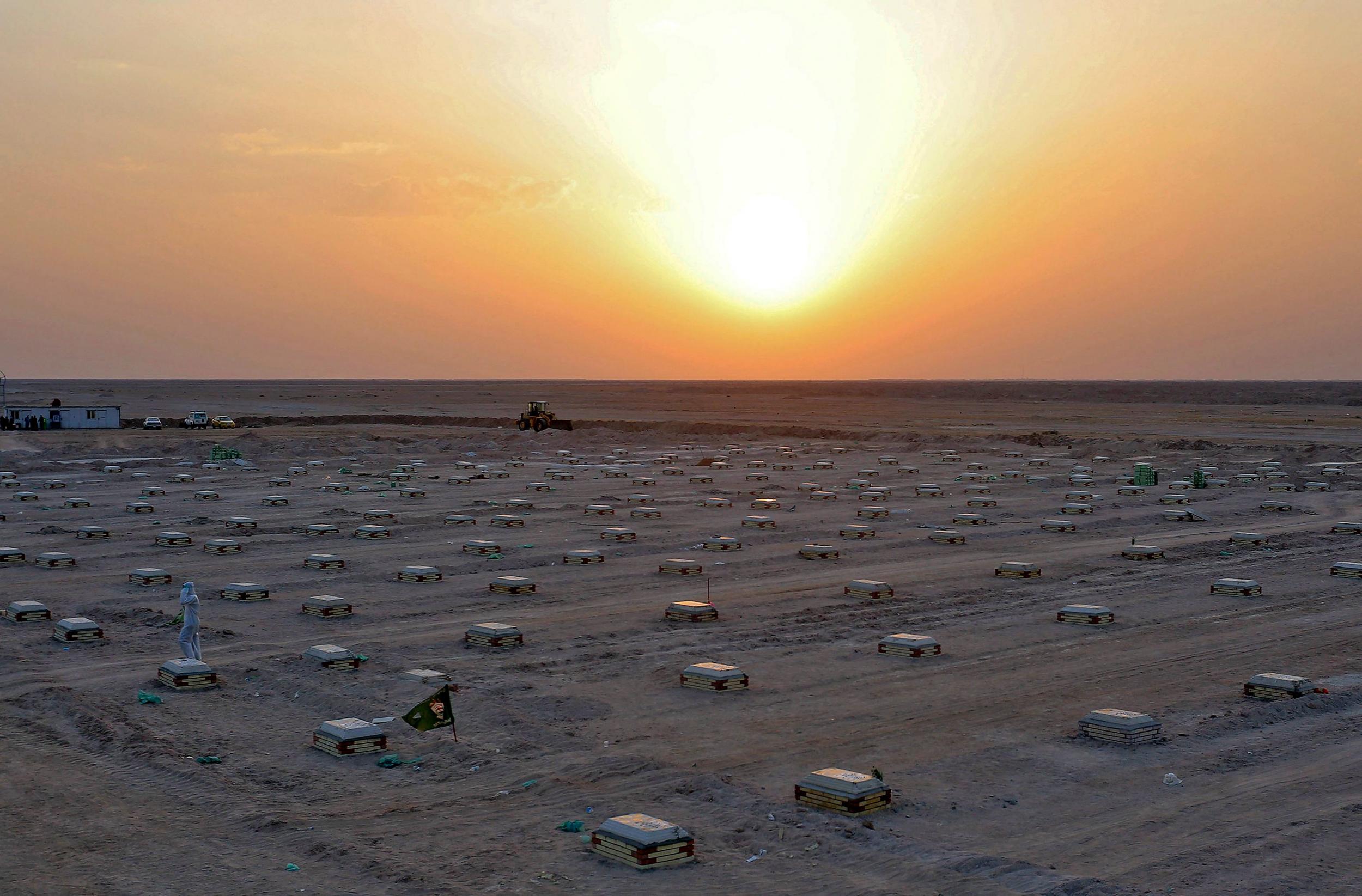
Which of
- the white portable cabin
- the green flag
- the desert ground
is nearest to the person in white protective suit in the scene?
the desert ground

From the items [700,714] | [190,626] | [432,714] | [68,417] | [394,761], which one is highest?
[68,417]

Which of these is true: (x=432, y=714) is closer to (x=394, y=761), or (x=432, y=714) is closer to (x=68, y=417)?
(x=394, y=761)

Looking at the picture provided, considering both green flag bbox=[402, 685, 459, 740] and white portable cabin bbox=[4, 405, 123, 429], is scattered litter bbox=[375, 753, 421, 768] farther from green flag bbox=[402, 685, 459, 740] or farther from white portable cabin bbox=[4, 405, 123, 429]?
white portable cabin bbox=[4, 405, 123, 429]

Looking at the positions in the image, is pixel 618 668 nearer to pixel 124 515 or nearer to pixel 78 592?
pixel 78 592

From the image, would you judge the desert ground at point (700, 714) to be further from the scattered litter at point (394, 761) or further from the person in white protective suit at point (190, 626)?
the person in white protective suit at point (190, 626)

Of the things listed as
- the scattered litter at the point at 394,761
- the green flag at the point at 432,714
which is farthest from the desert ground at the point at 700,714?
the green flag at the point at 432,714

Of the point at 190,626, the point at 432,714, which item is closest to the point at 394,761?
the point at 432,714
